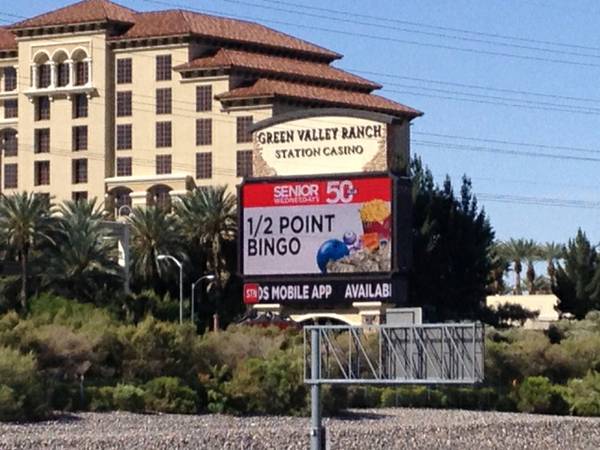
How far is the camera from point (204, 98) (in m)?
110

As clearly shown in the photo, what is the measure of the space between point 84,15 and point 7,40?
8748mm

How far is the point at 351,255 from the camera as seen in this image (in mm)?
77625

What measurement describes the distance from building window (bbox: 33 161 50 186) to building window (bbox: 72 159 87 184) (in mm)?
1856

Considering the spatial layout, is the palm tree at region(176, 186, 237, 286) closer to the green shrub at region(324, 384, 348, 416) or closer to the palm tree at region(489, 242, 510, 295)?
the green shrub at region(324, 384, 348, 416)

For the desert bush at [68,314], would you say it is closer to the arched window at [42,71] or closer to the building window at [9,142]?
the arched window at [42,71]

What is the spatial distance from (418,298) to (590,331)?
11019 mm

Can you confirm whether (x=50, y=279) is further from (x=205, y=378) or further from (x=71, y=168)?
(x=71, y=168)

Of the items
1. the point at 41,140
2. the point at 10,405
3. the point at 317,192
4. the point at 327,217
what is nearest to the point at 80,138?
the point at 41,140

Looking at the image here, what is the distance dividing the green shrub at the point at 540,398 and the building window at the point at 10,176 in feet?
157

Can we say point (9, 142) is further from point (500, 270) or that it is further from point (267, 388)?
point (267, 388)

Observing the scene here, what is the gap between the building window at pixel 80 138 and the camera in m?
114

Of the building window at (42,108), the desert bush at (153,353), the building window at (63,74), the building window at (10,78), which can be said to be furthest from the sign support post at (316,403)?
the building window at (10,78)

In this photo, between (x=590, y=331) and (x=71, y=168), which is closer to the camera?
(x=590, y=331)

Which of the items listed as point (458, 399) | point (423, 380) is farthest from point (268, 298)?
point (423, 380)
